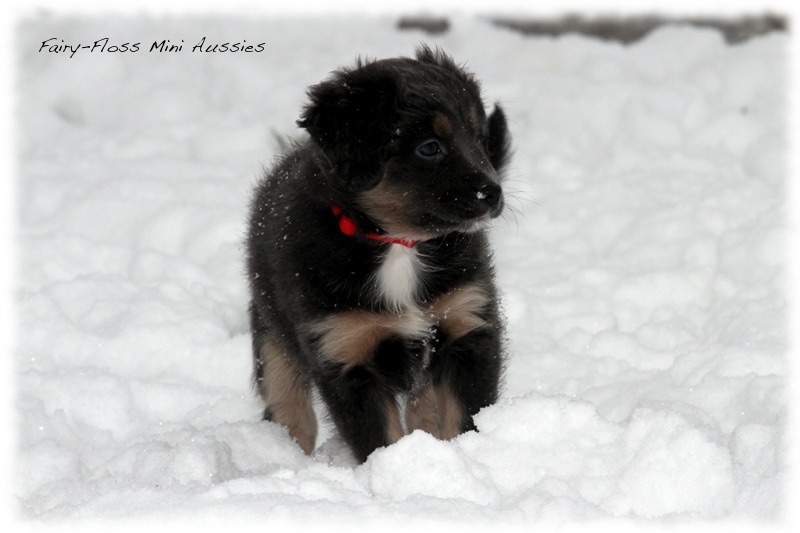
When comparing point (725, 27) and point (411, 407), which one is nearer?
point (411, 407)

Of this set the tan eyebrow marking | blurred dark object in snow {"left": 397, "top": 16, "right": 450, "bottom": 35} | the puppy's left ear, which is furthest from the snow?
the puppy's left ear

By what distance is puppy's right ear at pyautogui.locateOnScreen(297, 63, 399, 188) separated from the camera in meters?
3.29

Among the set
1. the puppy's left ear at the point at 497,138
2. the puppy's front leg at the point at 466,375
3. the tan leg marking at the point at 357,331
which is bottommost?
the puppy's front leg at the point at 466,375

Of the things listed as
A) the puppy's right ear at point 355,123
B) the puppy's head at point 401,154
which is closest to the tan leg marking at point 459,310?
the puppy's head at point 401,154

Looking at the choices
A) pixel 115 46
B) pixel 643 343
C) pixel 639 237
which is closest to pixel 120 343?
pixel 643 343

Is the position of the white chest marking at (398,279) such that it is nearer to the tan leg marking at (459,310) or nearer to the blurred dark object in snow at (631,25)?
the tan leg marking at (459,310)

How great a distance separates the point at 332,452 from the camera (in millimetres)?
3951

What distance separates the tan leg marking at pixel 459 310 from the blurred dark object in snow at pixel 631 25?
201 inches

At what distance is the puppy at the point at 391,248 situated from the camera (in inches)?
130

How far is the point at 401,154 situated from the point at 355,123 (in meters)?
0.18

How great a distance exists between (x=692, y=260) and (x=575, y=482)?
2550 mm

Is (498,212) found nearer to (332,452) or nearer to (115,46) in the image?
(332,452)

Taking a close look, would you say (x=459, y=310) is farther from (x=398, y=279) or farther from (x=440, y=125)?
(x=440, y=125)

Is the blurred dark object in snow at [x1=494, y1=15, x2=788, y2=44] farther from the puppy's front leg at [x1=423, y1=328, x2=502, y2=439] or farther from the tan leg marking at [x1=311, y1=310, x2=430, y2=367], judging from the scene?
the tan leg marking at [x1=311, y1=310, x2=430, y2=367]
